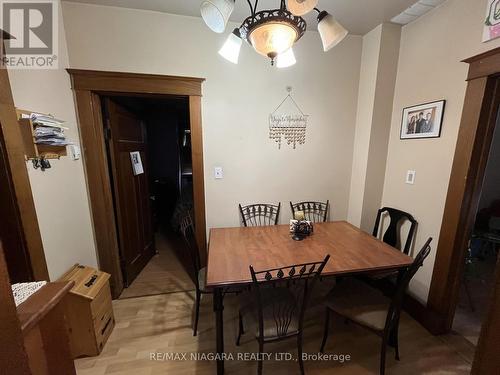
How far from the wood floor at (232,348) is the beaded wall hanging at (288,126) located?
67.9 inches

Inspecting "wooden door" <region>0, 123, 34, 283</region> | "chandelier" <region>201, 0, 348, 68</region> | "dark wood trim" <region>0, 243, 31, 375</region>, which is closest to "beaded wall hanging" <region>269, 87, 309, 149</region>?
"chandelier" <region>201, 0, 348, 68</region>

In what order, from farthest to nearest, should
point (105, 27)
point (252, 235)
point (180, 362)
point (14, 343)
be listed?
point (252, 235) → point (105, 27) → point (180, 362) → point (14, 343)

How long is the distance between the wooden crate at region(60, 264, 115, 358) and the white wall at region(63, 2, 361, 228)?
1094 millimetres

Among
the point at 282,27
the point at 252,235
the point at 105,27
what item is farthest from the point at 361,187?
the point at 105,27

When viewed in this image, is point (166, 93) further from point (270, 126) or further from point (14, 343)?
point (14, 343)

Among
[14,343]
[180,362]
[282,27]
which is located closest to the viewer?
[14,343]

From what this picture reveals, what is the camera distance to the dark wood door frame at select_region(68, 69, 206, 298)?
1.89m

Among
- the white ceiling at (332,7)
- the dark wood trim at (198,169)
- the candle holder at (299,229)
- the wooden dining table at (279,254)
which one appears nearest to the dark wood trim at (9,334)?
the wooden dining table at (279,254)

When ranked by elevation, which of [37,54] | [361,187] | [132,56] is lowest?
[361,187]

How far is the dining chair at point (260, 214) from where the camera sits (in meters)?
2.42

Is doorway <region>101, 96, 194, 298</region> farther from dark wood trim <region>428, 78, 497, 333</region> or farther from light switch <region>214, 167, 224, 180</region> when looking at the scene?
dark wood trim <region>428, 78, 497, 333</region>

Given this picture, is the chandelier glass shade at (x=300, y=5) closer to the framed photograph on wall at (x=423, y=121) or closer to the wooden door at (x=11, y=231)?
the framed photograph on wall at (x=423, y=121)

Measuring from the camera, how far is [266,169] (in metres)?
2.39

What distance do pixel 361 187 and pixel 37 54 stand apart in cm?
303
